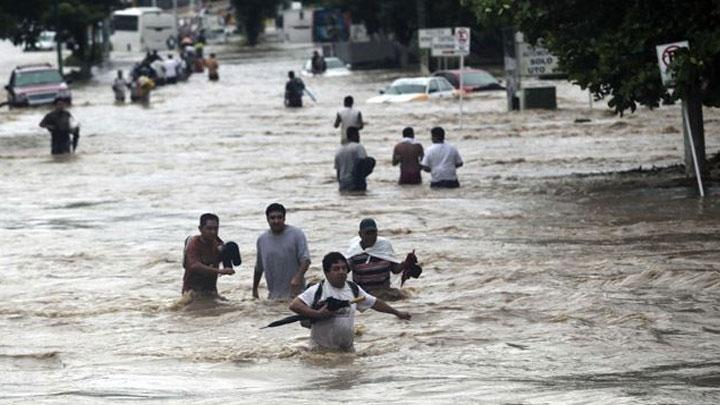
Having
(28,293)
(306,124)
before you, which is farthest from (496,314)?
(306,124)

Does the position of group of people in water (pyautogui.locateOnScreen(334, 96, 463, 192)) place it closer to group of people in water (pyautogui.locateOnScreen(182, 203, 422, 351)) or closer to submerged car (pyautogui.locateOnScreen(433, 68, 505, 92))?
group of people in water (pyautogui.locateOnScreen(182, 203, 422, 351))

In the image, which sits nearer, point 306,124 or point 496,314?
point 496,314

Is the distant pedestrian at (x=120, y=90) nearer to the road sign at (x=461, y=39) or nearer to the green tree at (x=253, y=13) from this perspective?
the road sign at (x=461, y=39)

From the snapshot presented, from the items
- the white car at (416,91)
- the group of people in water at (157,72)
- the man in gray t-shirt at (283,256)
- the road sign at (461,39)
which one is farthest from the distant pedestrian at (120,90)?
the man in gray t-shirt at (283,256)

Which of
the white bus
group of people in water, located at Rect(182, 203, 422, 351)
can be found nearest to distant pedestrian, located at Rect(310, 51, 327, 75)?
the white bus

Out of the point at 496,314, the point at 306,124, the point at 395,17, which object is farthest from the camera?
the point at 395,17

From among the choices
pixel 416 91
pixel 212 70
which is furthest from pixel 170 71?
pixel 416 91

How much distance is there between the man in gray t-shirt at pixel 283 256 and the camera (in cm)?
1875

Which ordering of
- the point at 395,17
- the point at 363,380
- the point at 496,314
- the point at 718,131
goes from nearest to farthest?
the point at 363,380 → the point at 496,314 → the point at 718,131 → the point at 395,17

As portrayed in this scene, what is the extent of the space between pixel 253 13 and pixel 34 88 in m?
58.5

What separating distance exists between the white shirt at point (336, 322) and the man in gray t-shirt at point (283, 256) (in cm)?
222

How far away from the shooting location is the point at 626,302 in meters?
19.6

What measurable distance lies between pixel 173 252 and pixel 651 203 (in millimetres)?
7401

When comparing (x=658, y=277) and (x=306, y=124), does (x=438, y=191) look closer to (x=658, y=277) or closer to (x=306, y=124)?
(x=658, y=277)
